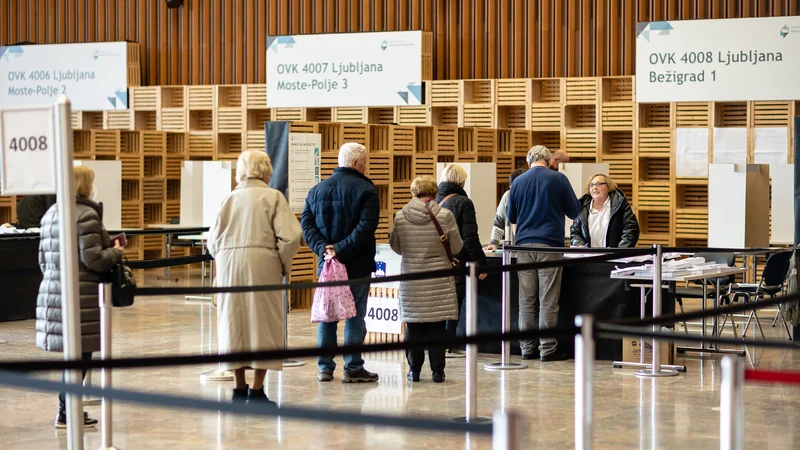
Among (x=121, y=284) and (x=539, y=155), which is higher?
(x=539, y=155)

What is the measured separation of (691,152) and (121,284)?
9146 mm

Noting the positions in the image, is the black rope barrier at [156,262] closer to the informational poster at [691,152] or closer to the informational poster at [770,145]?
the informational poster at [691,152]

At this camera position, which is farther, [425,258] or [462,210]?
[462,210]

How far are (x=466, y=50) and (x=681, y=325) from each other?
23.1 feet

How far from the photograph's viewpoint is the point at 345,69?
15.7 m

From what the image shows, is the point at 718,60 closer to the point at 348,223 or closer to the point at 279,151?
the point at 279,151

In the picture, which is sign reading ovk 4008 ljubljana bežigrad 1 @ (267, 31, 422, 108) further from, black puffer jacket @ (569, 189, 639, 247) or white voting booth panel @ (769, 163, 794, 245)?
black puffer jacket @ (569, 189, 639, 247)

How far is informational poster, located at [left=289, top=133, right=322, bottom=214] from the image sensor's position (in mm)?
10062

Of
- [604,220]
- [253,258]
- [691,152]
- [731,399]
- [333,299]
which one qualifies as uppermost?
[691,152]

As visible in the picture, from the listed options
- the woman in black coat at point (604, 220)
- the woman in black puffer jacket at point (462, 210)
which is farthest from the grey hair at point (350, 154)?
the woman in black coat at point (604, 220)

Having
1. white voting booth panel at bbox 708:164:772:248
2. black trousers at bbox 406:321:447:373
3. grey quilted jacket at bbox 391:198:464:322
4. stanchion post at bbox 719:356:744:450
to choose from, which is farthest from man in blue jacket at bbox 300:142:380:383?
stanchion post at bbox 719:356:744:450

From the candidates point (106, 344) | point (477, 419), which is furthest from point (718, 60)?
point (106, 344)

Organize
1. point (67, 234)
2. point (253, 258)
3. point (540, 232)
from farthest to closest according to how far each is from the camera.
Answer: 1. point (540, 232)
2. point (253, 258)
3. point (67, 234)

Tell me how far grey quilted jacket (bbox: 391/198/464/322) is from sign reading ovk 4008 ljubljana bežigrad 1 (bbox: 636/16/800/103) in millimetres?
6955
